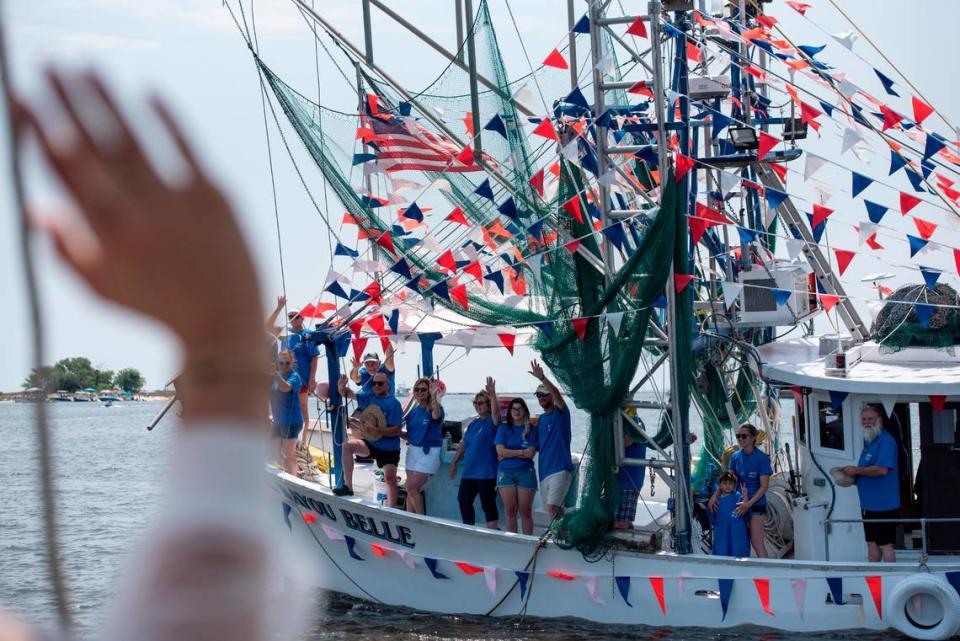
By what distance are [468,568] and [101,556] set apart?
30.6 ft

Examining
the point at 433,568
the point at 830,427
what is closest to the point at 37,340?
the point at 830,427

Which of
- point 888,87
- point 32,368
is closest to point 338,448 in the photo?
point 888,87

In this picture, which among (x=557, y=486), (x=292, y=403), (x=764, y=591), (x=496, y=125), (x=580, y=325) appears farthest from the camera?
(x=292, y=403)

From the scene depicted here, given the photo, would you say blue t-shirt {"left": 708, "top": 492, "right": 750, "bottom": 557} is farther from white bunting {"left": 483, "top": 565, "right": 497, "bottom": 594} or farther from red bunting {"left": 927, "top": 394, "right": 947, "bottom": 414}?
white bunting {"left": 483, "top": 565, "right": 497, "bottom": 594}

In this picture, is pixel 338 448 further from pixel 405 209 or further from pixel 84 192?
pixel 84 192

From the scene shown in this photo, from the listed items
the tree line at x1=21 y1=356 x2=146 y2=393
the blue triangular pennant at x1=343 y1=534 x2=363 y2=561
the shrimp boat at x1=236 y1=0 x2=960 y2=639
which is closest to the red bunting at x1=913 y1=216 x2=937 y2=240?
the shrimp boat at x1=236 y1=0 x2=960 y2=639

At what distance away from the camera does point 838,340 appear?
1070 cm

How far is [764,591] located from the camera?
31.7ft

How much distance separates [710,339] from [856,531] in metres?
2.69

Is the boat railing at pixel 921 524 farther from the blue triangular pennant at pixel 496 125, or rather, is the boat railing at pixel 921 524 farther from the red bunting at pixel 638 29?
the blue triangular pennant at pixel 496 125

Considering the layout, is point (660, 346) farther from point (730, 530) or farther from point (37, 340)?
point (37, 340)

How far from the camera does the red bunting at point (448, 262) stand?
1089cm

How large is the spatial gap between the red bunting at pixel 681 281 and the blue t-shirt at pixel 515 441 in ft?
6.98

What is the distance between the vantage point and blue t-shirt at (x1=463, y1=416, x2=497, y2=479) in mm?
11242
